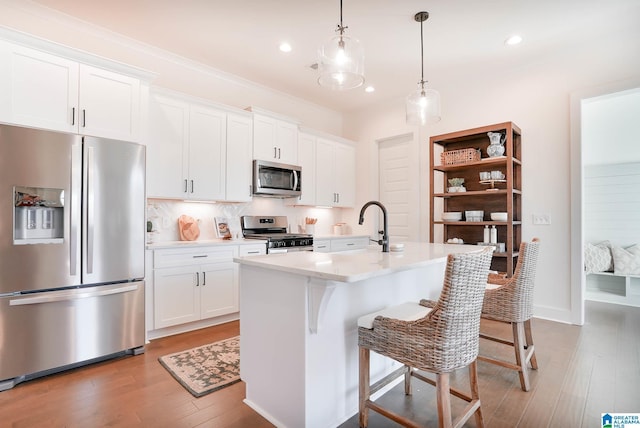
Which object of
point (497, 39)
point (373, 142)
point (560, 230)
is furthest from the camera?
point (373, 142)

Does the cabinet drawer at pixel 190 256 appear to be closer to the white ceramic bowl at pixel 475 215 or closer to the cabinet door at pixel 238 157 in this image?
the cabinet door at pixel 238 157

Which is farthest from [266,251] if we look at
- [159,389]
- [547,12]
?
[547,12]

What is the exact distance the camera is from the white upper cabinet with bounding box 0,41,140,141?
230 cm

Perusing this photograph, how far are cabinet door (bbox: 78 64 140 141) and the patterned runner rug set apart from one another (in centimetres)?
194

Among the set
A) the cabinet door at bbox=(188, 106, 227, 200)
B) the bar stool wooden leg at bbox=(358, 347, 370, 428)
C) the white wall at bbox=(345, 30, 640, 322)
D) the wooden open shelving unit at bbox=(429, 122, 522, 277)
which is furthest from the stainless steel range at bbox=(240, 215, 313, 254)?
the white wall at bbox=(345, 30, 640, 322)

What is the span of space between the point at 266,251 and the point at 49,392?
220cm

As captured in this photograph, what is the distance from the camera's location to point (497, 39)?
3.33 m

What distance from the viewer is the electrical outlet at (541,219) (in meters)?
3.64

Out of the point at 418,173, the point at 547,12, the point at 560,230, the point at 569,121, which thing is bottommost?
the point at 560,230

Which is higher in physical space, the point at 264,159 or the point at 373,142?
the point at 373,142

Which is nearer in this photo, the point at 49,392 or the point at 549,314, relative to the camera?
the point at 49,392

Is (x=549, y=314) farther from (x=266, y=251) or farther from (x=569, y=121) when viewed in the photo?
(x=266, y=251)

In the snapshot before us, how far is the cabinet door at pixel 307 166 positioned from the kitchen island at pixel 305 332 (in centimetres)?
292

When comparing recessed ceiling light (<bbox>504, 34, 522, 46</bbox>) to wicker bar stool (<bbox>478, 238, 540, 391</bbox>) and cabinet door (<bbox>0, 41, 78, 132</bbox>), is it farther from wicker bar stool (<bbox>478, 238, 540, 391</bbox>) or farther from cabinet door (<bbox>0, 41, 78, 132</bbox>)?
cabinet door (<bbox>0, 41, 78, 132</bbox>)
